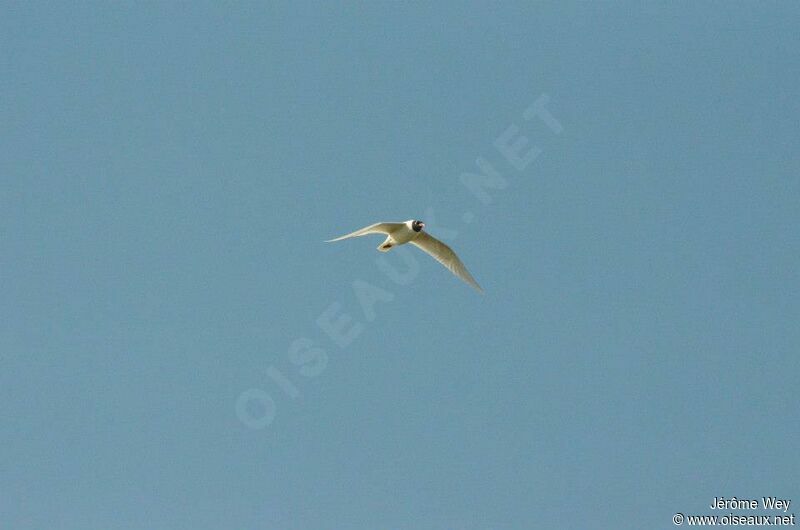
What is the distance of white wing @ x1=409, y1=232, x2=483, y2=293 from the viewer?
115 ft

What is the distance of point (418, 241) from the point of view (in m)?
35.0

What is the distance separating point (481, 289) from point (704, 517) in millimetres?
10662

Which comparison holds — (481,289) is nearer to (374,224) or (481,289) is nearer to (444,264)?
(444,264)

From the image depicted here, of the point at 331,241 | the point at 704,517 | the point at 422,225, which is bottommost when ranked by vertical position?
the point at 704,517

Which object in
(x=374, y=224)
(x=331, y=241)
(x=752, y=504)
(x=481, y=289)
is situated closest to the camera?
(x=752, y=504)

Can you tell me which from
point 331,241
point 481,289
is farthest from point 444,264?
point 331,241

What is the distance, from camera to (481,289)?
34.8 metres

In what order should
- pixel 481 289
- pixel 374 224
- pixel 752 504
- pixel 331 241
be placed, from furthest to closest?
1. pixel 481 289
2. pixel 374 224
3. pixel 331 241
4. pixel 752 504

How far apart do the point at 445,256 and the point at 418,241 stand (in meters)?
1.04

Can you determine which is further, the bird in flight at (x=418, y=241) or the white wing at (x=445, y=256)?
the white wing at (x=445, y=256)

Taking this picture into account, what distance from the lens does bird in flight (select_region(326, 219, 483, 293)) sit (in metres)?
33.2

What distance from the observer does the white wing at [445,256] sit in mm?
34969

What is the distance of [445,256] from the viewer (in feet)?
116

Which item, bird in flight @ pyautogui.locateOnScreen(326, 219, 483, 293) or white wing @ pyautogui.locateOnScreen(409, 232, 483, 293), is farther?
white wing @ pyautogui.locateOnScreen(409, 232, 483, 293)
